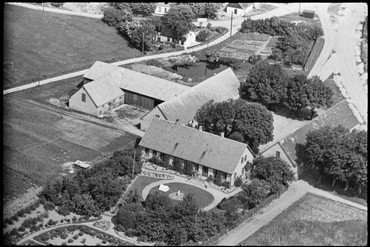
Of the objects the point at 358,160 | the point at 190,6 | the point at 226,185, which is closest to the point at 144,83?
the point at 226,185

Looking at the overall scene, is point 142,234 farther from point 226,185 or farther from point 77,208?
point 226,185

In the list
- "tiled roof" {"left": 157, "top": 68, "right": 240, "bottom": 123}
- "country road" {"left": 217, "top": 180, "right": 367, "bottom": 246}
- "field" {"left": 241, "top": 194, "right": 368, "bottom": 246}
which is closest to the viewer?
"field" {"left": 241, "top": 194, "right": 368, "bottom": 246}

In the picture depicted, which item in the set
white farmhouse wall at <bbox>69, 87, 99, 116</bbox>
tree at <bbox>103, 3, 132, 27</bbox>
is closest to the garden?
white farmhouse wall at <bbox>69, 87, 99, 116</bbox>

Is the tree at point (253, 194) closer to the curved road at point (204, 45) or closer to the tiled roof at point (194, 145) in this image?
the tiled roof at point (194, 145)

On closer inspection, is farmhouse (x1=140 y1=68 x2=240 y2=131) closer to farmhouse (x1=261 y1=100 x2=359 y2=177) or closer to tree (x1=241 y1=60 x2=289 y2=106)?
tree (x1=241 y1=60 x2=289 y2=106)

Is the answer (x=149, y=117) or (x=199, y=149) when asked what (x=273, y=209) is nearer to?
(x=199, y=149)

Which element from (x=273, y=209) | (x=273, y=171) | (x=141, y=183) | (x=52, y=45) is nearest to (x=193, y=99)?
(x=141, y=183)
